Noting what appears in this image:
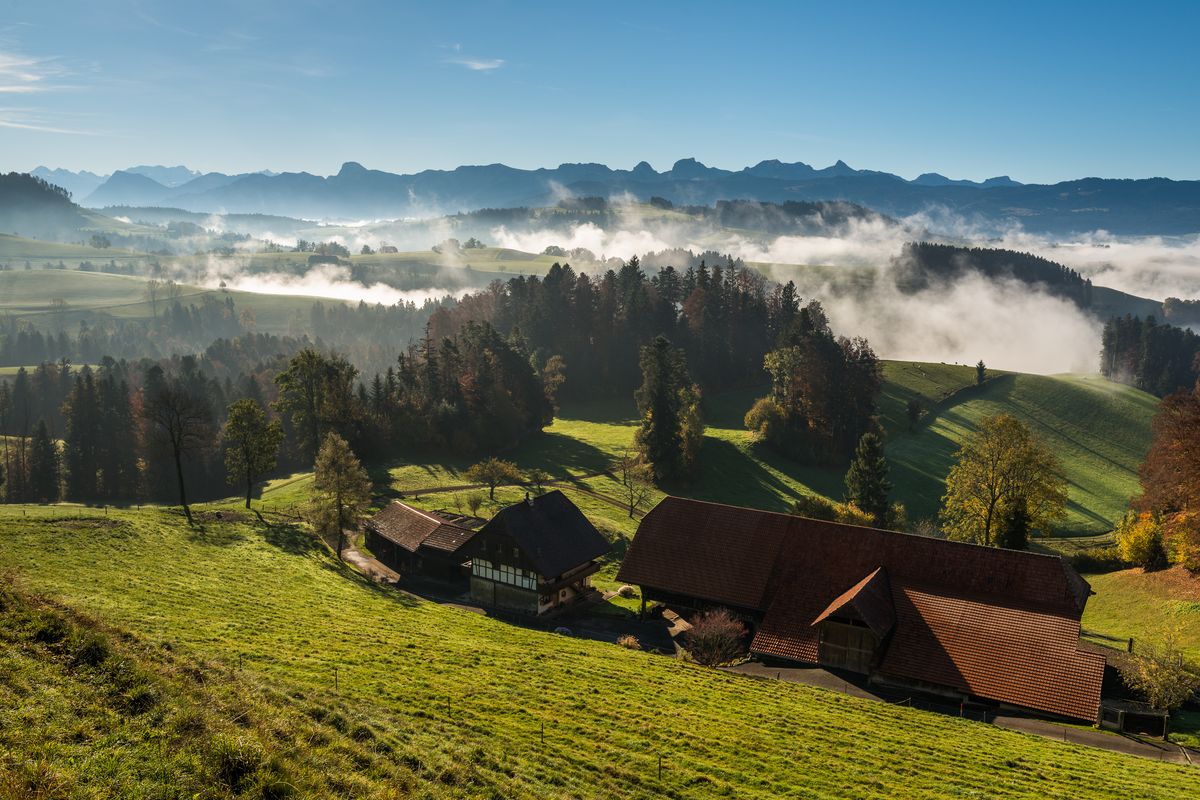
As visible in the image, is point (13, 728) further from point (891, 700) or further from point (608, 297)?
point (608, 297)

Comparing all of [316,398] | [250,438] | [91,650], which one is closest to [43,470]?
[316,398]

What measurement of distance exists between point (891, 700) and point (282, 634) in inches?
1247

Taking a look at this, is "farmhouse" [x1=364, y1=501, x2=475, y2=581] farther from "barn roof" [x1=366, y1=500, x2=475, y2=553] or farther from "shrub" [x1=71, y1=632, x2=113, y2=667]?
"shrub" [x1=71, y1=632, x2=113, y2=667]

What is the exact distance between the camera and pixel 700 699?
3228 centimetres

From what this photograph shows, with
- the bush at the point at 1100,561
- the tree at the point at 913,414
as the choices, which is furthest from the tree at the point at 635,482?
the tree at the point at 913,414

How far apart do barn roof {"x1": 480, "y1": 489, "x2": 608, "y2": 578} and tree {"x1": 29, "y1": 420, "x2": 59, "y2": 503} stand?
89006 mm

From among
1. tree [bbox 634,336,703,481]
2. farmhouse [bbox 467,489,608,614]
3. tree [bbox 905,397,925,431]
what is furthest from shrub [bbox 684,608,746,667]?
tree [bbox 905,397,925,431]

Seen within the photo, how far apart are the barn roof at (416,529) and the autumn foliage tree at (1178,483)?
5355cm

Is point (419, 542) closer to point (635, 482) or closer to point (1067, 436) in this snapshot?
point (635, 482)

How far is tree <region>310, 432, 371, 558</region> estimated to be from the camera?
197ft

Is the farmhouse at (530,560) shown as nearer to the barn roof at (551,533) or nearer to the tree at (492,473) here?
the barn roof at (551,533)

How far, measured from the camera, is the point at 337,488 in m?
60.0

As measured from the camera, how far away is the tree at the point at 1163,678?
33875 mm

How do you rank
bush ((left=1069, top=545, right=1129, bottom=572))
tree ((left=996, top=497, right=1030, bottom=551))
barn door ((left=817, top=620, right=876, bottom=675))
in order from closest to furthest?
barn door ((left=817, top=620, right=876, bottom=675))
tree ((left=996, top=497, right=1030, bottom=551))
bush ((left=1069, top=545, right=1129, bottom=572))
